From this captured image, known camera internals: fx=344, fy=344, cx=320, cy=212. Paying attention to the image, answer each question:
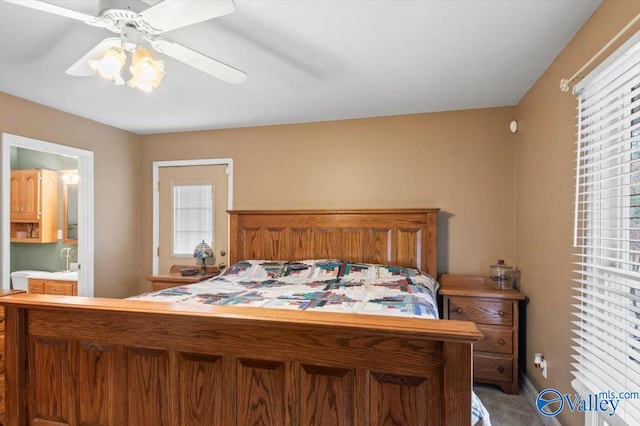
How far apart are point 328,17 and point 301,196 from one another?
2095 millimetres

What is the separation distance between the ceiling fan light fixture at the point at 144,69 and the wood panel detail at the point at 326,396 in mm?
1351

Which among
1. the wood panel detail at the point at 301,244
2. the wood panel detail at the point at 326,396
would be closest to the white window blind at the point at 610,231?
the wood panel detail at the point at 326,396

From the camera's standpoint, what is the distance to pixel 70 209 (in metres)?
4.29

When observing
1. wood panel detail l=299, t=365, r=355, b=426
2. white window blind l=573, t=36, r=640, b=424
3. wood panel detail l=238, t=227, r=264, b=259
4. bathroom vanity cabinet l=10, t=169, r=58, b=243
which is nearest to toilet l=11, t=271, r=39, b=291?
bathroom vanity cabinet l=10, t=169, r=58, b=243

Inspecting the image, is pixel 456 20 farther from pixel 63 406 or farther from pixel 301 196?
pixel 63 406

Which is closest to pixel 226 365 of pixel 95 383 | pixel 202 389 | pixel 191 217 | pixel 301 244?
pixel 202 389

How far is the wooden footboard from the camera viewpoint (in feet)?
3.58

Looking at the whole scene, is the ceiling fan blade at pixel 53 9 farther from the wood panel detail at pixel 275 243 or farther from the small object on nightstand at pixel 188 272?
the small object on nightstand at pixel 188 272

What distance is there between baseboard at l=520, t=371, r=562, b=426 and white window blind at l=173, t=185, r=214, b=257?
3.25m

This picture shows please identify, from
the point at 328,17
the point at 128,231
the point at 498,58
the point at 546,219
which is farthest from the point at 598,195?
the point at 128,231

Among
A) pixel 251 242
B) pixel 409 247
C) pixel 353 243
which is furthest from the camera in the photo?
pixel 251 242

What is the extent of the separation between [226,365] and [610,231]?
1.82 m

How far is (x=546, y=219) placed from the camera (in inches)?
91.0

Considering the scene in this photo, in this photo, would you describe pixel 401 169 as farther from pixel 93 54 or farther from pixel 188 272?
pixel 93 54
